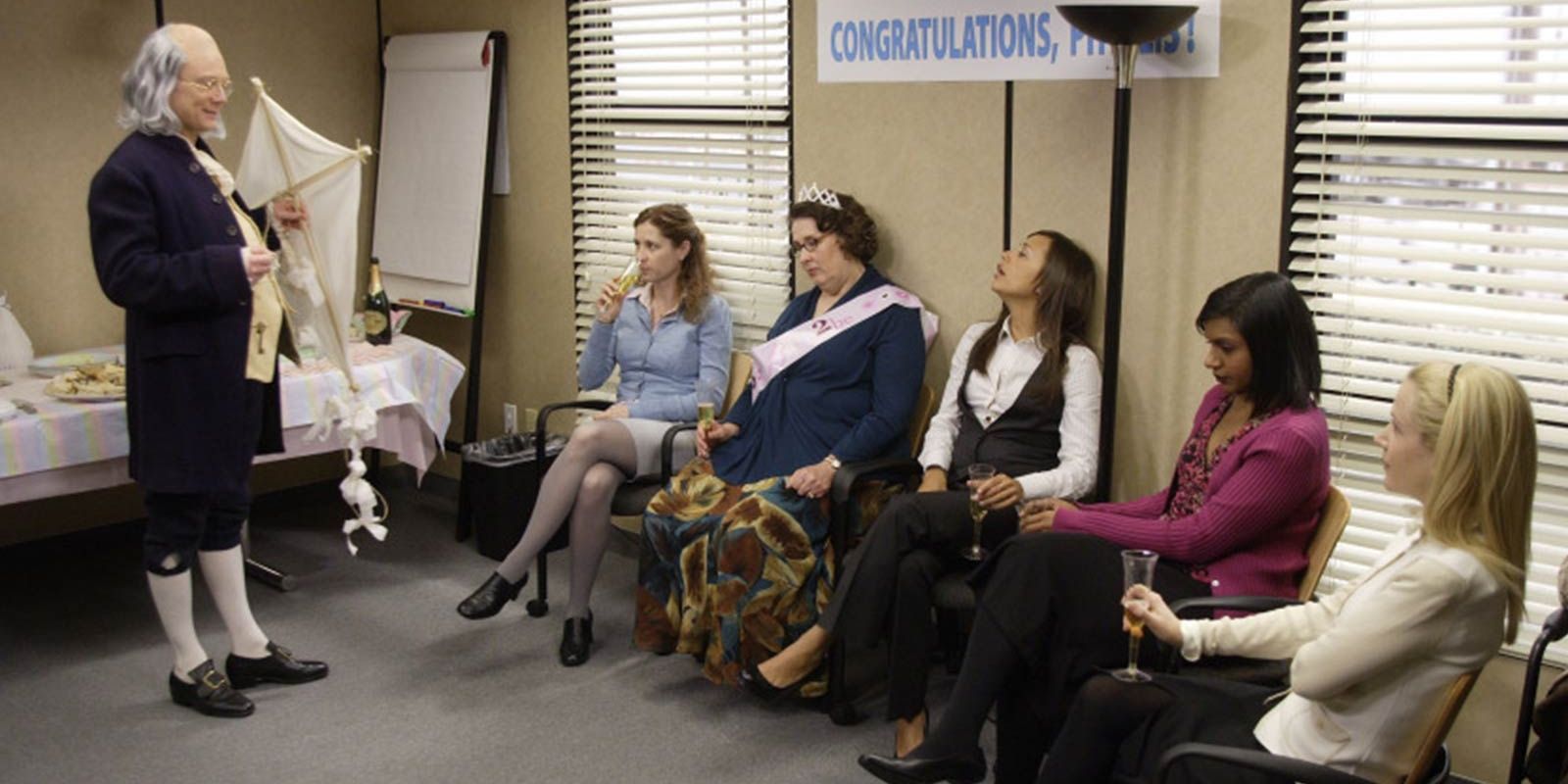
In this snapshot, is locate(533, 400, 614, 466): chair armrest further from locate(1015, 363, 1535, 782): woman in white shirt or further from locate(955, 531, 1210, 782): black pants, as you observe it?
locate(1015, 363, 1535, 782): woman in white shirt

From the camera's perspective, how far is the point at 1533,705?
2.62m

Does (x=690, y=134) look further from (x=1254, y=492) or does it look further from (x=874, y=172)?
(x=1254, y=492)

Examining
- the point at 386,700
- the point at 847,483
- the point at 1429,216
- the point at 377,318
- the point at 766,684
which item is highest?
the point at 1429,216

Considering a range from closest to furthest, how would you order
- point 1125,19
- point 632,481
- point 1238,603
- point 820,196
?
point 1238,603 → point 1125,19 → point 820,196 → point 632,481

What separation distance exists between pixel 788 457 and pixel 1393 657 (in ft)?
6.75

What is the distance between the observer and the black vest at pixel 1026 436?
3650 millimetres

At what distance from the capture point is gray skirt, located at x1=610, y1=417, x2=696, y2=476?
4230 millimetres

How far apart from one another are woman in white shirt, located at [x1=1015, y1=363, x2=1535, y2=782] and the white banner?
4.67ft

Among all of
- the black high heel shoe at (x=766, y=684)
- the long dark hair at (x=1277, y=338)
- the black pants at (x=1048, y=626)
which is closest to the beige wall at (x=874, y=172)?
the long dark hair at (x=1277, y=338)

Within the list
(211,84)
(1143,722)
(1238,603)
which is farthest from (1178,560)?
(211,84)

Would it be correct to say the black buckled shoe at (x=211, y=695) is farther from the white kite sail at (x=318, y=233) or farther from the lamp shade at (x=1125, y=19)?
the lamp shade at (x=1125, y=19)

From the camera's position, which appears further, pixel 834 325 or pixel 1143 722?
pixel 834 325

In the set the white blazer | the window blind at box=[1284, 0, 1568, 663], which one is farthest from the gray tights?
the white blazer

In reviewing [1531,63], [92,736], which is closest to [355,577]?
[92,736]
